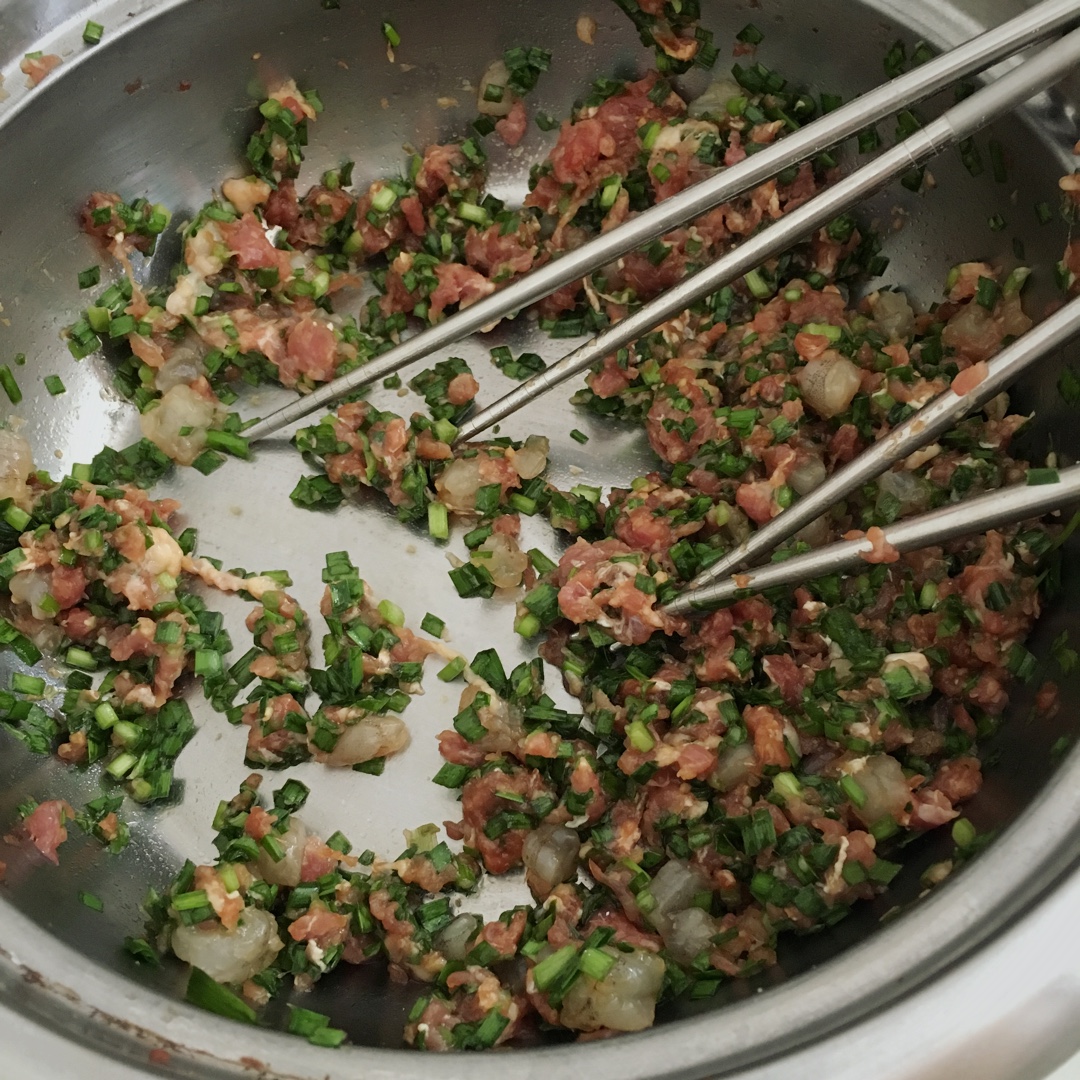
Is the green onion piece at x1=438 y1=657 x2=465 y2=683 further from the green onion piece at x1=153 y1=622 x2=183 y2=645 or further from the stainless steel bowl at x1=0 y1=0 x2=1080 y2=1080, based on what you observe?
the green onion piece at x1=153 y1=622 x2=183 y2=645

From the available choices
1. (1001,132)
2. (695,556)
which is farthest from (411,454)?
(1001,132)

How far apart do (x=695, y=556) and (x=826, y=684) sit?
0.34 metres

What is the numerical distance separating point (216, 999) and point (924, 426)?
1303mm

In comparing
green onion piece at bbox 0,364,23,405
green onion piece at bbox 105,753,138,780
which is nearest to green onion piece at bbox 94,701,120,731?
green onion piece at bbox 105,753,138,780

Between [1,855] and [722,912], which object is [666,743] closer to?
[722,912]

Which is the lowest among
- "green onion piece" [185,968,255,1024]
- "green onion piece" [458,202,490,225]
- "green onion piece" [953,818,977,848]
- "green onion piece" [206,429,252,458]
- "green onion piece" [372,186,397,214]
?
"green onion piece" [953,818,977,848]

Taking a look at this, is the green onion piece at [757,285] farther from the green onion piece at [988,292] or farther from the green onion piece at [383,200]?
the green onion piece at [383,200]

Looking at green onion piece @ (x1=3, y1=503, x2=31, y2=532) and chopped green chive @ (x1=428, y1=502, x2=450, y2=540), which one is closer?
green onion piece @ (x1=3, y1=503, x2=31, y2=532)

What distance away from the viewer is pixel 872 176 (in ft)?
5.11

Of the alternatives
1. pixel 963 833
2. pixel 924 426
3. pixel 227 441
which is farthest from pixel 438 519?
pixel 963 833

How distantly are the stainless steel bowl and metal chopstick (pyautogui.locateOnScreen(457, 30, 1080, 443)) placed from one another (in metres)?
0.18

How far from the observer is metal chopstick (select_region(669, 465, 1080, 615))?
134cm

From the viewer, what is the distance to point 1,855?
154cm

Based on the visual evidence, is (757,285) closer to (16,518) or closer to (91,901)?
(16,518)
